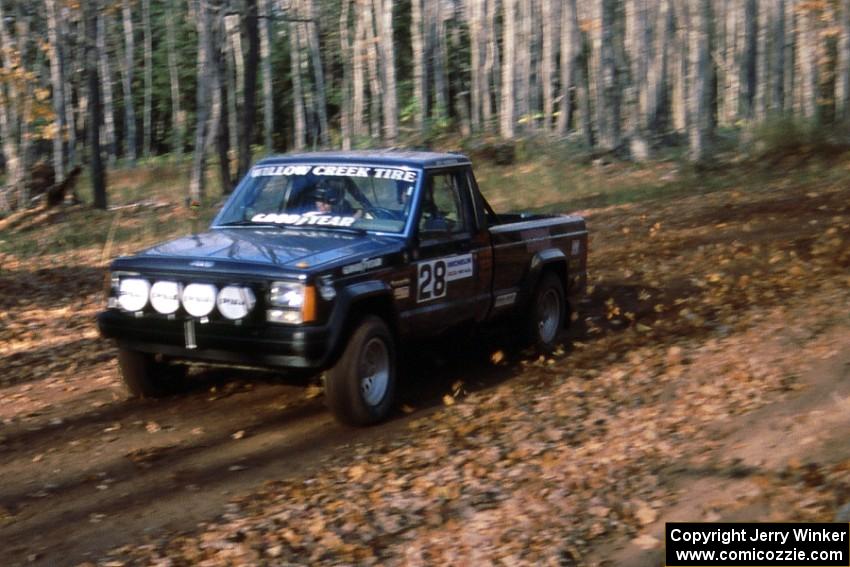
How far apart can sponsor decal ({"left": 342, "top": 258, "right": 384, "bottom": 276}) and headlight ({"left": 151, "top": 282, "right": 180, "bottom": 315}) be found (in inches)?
42.2

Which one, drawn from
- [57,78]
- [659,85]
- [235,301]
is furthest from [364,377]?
[57,78]

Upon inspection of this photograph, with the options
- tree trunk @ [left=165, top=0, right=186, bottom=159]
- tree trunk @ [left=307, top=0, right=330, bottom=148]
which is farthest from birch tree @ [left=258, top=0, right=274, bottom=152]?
tree trunk @ [left=165, top=0, right=186, bottom=159]

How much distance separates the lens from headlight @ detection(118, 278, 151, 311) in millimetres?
6943

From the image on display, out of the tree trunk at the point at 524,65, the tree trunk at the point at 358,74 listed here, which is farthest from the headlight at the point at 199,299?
the tree trunk at the point at 358,74

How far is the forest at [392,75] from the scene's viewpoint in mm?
21234

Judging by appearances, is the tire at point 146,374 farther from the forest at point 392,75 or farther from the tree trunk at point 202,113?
the tree trunk at point 202,113

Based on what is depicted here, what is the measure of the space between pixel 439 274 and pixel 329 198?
978 millimetres

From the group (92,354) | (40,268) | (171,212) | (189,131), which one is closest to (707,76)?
(171,212)

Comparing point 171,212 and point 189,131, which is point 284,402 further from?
point 189,131

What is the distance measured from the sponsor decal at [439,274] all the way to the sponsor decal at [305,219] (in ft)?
2.09

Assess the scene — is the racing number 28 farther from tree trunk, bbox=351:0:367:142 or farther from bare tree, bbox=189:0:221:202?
tree trunk, bbox=351:0:367:142

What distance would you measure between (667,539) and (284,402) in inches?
141

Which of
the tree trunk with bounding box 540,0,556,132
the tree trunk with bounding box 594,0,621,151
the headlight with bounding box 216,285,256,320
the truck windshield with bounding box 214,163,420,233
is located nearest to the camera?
the headlight with bounding box 216,285,256,320

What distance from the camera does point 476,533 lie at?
523 centimetres
